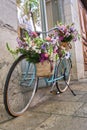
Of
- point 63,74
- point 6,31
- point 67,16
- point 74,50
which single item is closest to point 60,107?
point 63,74

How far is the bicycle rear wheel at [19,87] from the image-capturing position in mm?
2020

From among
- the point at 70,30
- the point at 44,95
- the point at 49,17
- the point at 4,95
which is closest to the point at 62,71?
the point at 44,95

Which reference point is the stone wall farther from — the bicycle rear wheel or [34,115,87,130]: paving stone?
[34,115,87,130]: paving stone

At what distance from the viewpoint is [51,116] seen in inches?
83.5

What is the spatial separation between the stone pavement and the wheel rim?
0.30 feet

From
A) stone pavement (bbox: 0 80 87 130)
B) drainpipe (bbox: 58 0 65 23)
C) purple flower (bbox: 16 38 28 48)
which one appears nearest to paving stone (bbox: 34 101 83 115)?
stone pavement (bbox: 0 80 87 130)

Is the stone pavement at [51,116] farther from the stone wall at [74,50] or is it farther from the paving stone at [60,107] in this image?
the stone wall at [74,50]

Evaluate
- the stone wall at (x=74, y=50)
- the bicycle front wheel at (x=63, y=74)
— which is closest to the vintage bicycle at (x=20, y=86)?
the bicycle front wheel at (x=63, y=74)

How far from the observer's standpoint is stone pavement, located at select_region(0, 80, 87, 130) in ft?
6.04

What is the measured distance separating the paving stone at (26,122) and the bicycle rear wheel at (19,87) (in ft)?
0.26

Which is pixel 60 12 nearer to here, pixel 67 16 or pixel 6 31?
pixel 67 16

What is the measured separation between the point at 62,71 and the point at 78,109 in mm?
1040

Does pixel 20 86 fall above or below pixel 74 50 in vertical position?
below

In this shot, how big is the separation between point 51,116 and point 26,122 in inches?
11.6
